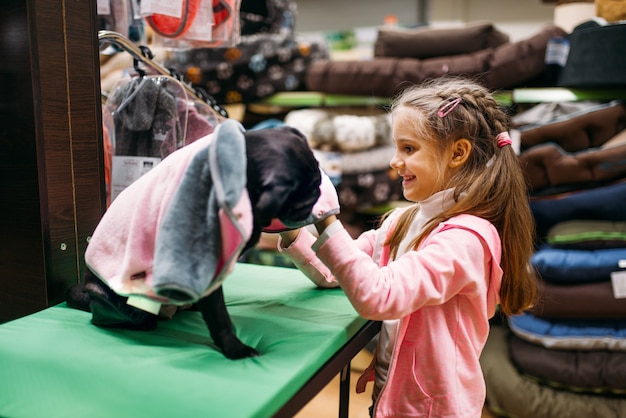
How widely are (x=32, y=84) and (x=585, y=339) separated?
1725mm

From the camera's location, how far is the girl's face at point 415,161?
39.2 inches

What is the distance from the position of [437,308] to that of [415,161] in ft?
0.89

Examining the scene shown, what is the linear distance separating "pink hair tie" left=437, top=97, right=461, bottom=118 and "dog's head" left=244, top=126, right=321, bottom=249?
33cm

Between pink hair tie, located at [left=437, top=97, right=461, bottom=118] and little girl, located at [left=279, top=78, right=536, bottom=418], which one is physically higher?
pink hair tie, located at [left=437, top=97, right=461, bottom=118]

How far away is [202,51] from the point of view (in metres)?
2.40

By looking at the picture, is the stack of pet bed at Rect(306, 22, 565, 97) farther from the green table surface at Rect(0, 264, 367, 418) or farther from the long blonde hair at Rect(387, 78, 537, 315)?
the green table surface at Rect(0, 264, 367, 418)

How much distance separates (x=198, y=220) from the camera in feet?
2.26

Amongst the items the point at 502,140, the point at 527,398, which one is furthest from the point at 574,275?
the point at 502,140

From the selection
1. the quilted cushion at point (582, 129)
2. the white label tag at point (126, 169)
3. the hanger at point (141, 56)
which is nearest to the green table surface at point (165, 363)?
the white label tag at point (126, 169)

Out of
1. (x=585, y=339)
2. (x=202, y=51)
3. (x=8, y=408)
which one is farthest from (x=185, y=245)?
(x=202, y=51)

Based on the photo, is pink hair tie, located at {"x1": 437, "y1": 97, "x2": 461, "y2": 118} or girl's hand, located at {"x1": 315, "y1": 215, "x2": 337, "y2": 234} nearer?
girl's hand, located at {"x1": 315, "y1": 215, "x2": 337, "y2": 234}

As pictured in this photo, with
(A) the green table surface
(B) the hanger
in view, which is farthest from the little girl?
(B) the hanger

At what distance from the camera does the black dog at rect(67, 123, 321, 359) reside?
0.70 meters

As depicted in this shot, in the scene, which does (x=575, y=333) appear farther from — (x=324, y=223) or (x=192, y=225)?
(x=192, y=225)
